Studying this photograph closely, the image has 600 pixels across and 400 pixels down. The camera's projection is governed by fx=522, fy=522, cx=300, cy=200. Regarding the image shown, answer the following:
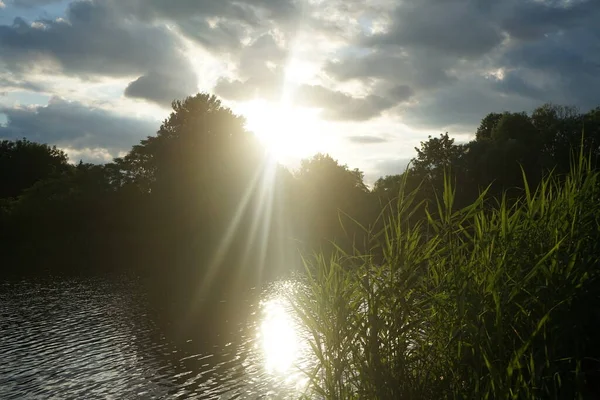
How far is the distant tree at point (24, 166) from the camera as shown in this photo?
371 ft

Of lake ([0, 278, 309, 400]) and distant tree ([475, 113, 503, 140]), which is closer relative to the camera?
lake ([0, 278, 309, 400])

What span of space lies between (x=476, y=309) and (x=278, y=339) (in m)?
25.4

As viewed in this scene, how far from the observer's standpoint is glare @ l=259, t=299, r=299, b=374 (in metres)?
25.9

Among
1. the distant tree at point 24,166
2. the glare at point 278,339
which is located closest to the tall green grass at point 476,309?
the glare at point 278,339

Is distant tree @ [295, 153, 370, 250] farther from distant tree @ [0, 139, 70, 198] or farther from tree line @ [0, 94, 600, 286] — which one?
distant tree @ [0, 139, 70, 198]

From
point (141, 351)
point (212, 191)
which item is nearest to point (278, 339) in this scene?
point (141, 351)

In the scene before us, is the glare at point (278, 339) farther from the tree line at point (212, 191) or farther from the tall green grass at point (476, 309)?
the tree line at point (212, 191)

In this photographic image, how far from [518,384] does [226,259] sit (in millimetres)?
62630

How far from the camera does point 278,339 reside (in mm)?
30547

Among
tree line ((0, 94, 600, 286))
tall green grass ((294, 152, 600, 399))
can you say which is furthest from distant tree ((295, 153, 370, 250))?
tall green grass ((294, 152, 600, 399))

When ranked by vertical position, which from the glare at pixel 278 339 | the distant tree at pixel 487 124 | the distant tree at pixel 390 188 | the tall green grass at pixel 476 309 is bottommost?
the glare at pixel 278 339

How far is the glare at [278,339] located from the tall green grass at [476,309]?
645 inches

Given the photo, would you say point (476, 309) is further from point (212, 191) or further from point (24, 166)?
point (24, 166)

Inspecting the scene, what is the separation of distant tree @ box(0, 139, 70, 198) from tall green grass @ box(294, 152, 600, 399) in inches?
4574
